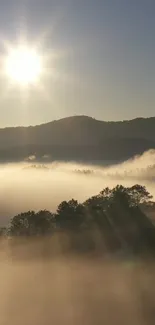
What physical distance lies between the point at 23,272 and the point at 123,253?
25.9 m

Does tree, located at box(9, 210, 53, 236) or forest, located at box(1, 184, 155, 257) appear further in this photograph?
tree, located at box(9, 210, 53, 236)

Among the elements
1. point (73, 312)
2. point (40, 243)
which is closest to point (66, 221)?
point (40, 243)

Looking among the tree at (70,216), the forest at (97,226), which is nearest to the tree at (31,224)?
the forest at (97,226)

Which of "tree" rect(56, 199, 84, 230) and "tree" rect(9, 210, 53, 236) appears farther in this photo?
"tree" rect(9, 210, 53, 236)

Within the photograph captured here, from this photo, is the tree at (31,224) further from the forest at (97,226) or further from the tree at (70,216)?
the tree at (70,216)

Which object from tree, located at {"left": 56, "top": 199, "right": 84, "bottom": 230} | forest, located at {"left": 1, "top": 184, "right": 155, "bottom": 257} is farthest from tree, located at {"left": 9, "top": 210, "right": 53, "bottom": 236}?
tree, located at {"left": 56, "top": 199, "right": 84, "bottom": 230}

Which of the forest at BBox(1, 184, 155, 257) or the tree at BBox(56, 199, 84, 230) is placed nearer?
the forest at BBox(1, 184, 155, 257)

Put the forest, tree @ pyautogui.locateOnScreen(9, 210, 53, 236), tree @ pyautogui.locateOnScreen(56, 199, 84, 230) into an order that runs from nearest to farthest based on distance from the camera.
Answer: the forest < tree @ pyautogui.locateOnScreen(56, 199, 84, 230) < tree @ pyautogui.locateOnScreen(9, 210, 53, 236)

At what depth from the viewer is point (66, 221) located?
5157 inches

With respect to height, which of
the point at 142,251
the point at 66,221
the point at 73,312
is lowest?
the point at 73,312

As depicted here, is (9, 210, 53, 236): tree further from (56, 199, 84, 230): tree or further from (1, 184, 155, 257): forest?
(56, 199, 84, 230): tree

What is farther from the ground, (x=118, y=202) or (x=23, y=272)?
(x=118, y=202)

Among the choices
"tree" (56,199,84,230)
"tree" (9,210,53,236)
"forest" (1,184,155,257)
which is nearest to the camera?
"forest" (1,184,155,257)

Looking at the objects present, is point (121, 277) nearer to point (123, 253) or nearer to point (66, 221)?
point (123, 253)
